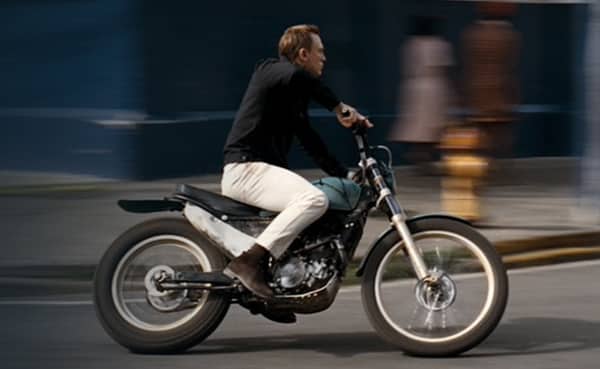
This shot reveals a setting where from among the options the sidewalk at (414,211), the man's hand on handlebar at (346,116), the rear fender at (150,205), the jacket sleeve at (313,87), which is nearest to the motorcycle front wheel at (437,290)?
the man's hand on handlebar at (346,116)

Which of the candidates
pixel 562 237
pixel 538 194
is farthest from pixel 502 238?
pixel 538 194

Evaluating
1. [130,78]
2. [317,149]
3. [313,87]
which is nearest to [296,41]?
[313,87]

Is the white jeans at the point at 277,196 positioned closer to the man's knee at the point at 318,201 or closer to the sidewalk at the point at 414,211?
the man's knee at the point at 318,201

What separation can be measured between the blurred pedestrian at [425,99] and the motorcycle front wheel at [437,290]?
651 cm

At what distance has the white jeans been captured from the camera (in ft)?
22.0

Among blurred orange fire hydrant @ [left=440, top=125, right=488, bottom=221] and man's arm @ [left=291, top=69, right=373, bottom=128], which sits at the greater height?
man's arm @ [left=291, top=69, right=373, bottom=128]

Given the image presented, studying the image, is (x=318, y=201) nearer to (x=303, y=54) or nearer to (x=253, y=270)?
(x=253, y=270)

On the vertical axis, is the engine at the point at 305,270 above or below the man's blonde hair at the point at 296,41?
below

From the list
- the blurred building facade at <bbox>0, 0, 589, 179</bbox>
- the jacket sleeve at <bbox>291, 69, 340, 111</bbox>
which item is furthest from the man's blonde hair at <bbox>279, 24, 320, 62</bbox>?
the blurred building facade at <bbox>0, 0, 589, 179</bbox>

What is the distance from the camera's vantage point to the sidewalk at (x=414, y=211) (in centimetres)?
982

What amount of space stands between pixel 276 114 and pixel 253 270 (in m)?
0.79

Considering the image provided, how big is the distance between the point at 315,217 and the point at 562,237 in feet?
13.2

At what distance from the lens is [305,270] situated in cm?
683

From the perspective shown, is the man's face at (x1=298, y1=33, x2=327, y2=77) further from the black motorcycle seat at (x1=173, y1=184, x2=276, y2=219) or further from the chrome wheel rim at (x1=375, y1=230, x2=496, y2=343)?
the chrome wheel rim at (x1=375, y1=230, x2=496, y2=343)
